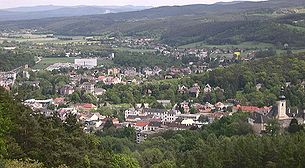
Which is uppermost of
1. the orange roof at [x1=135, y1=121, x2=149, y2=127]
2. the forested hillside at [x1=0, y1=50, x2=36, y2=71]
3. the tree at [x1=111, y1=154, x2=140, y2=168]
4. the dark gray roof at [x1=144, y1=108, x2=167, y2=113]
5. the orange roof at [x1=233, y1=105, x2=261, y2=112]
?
the tree at [x1=111, y1=154, x2=140, y2=168]

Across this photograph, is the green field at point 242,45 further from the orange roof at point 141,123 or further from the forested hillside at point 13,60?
the orange roof at point 141,123

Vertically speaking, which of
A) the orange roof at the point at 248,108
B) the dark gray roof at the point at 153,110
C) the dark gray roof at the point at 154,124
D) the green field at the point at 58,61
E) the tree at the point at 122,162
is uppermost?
the tree at the point at 122,162

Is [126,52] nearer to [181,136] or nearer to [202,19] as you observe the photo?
[202,19]

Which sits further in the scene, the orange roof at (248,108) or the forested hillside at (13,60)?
the forested hillside at (13,60)

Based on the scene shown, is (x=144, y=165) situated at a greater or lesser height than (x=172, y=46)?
greater

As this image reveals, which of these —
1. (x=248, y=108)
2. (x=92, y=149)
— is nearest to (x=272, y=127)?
(x=248, y=108)

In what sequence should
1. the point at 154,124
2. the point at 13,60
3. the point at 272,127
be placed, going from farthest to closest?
the point at 13,60, the point at 154,124, the point at 272,127

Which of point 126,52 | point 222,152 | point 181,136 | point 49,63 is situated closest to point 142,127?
point 181,136

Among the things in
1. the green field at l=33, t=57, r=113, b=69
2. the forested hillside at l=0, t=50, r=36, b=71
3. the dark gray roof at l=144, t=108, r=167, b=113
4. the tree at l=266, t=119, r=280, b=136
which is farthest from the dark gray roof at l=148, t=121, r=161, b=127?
the green field at l=33, t=57, r=113, b=69

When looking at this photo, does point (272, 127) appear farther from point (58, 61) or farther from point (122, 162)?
point (58, 61)

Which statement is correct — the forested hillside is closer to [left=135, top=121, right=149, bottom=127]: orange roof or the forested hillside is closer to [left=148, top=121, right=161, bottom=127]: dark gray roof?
[left=135, top=121, right=149, bottom=127]: orange roof

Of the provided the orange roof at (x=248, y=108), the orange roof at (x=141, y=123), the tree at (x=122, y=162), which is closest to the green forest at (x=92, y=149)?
the tree at (x=122, y=162)
